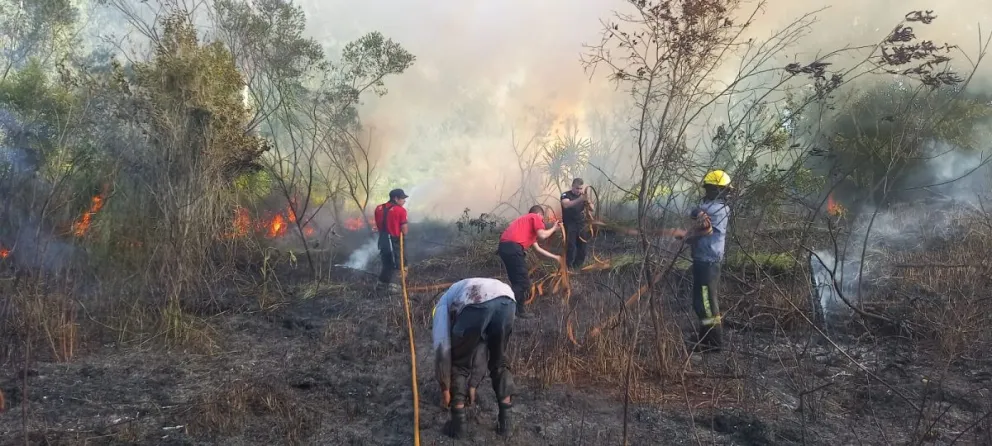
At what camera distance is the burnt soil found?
15.1ft

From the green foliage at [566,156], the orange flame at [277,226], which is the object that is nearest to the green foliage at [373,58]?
the orange flame at [277,226]

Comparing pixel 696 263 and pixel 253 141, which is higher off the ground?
pixel 253 141

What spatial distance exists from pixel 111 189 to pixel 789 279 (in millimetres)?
8146

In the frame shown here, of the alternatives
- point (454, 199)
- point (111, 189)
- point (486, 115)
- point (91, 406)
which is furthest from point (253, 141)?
point (486, 115)

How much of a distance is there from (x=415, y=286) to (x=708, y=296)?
5.27 meters

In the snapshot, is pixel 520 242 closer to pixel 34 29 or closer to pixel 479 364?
pixel 479 364

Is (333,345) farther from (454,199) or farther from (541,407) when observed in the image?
(454,199)

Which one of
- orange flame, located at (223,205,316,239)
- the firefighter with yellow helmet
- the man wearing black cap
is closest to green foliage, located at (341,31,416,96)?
orange flame, located at (223,205,316,239)

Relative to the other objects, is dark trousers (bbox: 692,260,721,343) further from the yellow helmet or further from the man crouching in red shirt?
the man crouching in red shirt

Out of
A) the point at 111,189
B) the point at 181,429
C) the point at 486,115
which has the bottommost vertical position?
the point at 181,429

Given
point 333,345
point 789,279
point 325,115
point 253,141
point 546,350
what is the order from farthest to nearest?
point 325,115 < point 253,141 < point 789,279 < point 333,345 < point 546,350

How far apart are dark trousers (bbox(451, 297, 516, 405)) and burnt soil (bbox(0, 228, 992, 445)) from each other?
0.38 meters

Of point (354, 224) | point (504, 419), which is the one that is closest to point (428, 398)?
point (504, 419)

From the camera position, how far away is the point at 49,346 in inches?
271
